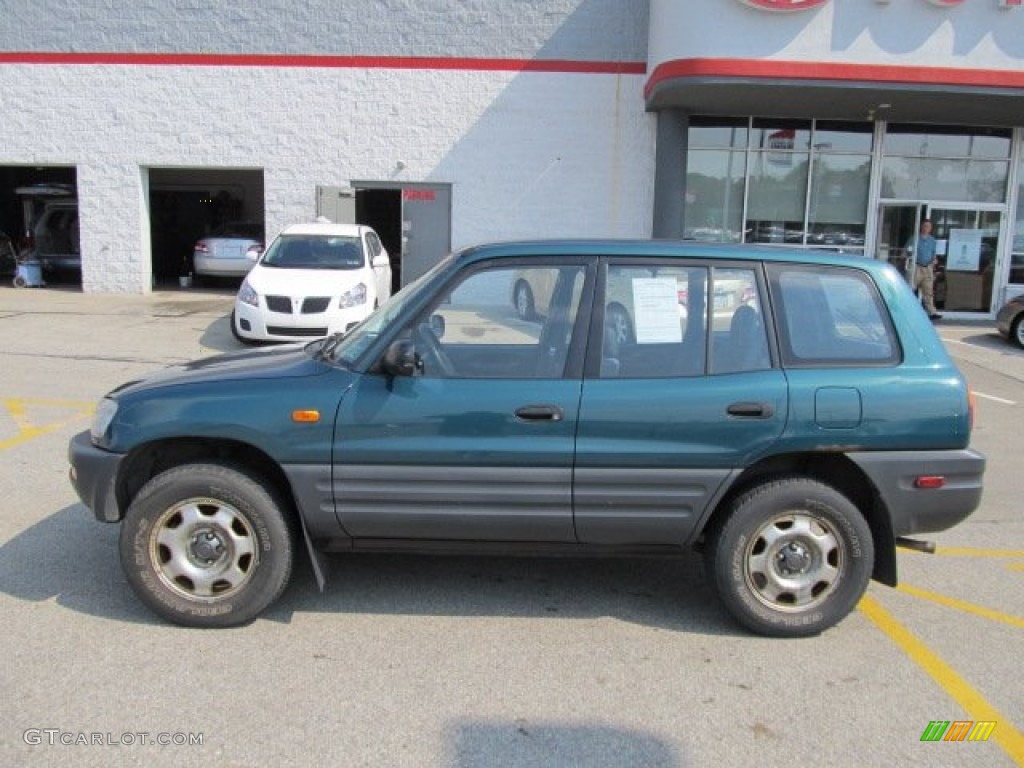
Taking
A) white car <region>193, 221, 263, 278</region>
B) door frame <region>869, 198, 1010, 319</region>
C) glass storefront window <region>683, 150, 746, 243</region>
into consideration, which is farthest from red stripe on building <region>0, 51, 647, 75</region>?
door frame <region>869, 198, 1010, 319</region>

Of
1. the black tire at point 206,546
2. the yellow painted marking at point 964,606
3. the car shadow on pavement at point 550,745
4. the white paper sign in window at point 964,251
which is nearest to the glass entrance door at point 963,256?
the white paper sign in window at point 964,251

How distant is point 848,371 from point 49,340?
447 inches

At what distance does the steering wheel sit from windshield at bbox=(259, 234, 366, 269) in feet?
27.2

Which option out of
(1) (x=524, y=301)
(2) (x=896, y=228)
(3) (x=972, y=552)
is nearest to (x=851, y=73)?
(2) (x=896, y=228)

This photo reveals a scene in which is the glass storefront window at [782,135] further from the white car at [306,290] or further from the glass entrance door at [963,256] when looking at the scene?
the white car at [306,290]

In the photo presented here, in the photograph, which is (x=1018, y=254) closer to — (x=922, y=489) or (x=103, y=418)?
(x=922, y=489)

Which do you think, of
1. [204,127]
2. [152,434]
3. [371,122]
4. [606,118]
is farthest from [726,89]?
[152,434]

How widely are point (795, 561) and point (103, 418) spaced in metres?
3.16

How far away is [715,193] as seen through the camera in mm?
16344

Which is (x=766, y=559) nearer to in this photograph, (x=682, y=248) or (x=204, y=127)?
(x=682, y=248)

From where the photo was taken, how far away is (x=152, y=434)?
11.7 feet

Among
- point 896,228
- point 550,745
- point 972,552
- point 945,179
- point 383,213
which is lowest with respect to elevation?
point 550,745

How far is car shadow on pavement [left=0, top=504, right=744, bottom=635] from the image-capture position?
12.7 ft

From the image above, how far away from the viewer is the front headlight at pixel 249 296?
1058 cm
